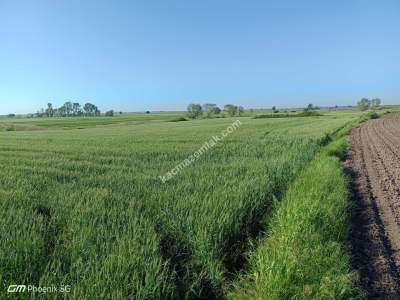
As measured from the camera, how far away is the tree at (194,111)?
12827 centimetres

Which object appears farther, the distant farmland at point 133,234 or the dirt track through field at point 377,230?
the dirt track through field at point 377,230

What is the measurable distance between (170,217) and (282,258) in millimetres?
1863

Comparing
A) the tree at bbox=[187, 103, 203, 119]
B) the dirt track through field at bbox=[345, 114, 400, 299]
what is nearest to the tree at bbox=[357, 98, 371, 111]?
the tree at bbox=[187, 103, 203, 119]

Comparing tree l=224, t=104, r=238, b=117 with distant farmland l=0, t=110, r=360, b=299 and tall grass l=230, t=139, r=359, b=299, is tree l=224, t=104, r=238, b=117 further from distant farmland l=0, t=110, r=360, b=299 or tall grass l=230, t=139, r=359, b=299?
tall grass l=230, t=139, r=359, b=299

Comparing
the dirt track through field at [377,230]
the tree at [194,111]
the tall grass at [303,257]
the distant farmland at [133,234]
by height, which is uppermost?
the tree at [194,111]

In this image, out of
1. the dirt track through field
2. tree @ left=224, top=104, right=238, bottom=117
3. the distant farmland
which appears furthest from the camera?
tree @ left=224, top=104, right=238, bottom=117

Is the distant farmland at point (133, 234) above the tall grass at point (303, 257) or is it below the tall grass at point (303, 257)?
above

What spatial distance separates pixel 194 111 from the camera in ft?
428

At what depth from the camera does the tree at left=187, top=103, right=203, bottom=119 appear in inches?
5050

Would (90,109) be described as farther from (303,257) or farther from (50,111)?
(303,257)

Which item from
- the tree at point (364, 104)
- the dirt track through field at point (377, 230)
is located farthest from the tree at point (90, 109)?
the dirt track through field at point (377, 230)

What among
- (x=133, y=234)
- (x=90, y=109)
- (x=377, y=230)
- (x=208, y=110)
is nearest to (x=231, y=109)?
(x=208, y=110)

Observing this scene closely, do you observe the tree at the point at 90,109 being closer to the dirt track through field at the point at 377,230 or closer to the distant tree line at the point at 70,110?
the distant tree line at the point at 70,110

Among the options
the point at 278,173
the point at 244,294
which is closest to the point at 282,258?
the point at 244,294
